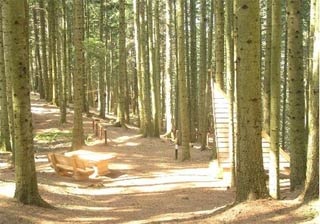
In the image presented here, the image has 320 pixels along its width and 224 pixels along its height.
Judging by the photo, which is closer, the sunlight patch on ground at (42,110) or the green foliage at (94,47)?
the green foliage at (94,47)

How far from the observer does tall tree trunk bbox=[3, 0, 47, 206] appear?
8.52 meters

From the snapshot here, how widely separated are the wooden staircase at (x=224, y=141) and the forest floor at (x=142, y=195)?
2.06 ft

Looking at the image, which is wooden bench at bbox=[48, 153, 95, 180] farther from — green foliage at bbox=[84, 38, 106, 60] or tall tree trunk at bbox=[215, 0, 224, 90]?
green foliage at bbox=[84, 38, 106, 60]

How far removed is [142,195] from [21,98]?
4331 mm

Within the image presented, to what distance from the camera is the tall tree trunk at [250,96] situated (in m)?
7.45

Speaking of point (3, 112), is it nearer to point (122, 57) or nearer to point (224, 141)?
point (224, 141)

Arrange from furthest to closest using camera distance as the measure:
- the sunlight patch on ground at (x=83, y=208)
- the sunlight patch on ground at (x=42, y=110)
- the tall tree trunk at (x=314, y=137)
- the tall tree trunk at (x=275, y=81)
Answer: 1. the sunlight patch on ground at (x=42, y=110)
2. the sunlight patch on ground at (x=83, y=208)
3. the tall tree trunk at (x=275, y=81)
4. the tall tree trunk at (x=314, y=137)

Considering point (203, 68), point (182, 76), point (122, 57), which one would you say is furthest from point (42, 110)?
point (182, 76)

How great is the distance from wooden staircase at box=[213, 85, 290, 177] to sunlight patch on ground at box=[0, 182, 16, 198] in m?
5.80

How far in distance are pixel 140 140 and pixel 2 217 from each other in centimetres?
1315

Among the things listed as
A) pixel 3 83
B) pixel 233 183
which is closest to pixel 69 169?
pixel 3 83

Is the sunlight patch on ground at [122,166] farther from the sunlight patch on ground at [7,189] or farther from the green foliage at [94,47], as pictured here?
the green foliage at [94,47]

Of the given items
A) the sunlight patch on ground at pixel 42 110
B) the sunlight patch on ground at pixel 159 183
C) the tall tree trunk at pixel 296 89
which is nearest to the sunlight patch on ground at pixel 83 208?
the sunlight patch on ground at pixel 159 183

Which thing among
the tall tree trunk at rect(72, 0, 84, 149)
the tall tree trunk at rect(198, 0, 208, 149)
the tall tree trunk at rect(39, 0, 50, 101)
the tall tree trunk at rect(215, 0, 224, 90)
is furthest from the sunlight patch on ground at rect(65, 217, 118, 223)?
the tall tree trunk at rect(39, 0, 50, 101)
